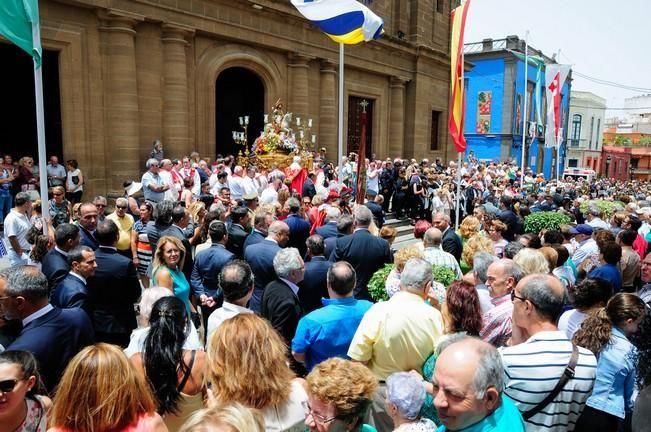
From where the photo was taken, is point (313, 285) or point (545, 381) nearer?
point (545, 381)

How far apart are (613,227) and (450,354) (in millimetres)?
7625

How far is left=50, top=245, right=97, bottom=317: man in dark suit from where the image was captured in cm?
396

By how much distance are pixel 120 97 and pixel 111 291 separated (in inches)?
364

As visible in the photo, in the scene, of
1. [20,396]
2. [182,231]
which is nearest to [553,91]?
[182,231]

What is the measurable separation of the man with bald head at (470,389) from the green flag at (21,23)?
6155 millimetres

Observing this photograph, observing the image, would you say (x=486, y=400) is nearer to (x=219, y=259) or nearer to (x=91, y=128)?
(x=219, y=259)

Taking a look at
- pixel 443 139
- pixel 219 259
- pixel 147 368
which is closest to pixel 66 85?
pixel 219 259

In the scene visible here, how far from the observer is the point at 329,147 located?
1855cm

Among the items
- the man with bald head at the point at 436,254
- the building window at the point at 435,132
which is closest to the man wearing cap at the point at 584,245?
the man with bald head at the point at 436,254

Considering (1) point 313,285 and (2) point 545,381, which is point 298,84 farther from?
(2) point 545,381

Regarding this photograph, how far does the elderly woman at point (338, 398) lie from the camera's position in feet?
7.79

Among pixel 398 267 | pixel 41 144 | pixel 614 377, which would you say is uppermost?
pixel 41 144

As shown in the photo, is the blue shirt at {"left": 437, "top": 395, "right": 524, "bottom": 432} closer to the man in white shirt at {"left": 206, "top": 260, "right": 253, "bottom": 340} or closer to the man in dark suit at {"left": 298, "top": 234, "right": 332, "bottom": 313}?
Result: the man in white shirt at {"left": 206, "top": 260, "right": 253, "bottom": 340}

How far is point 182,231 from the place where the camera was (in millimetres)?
6105
